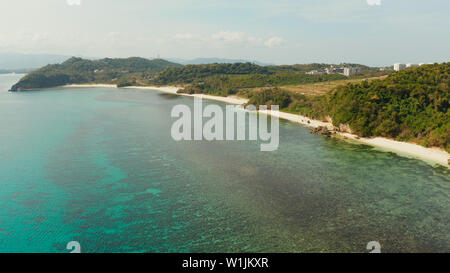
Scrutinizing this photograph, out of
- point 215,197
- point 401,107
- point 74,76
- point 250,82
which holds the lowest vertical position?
point 215,197

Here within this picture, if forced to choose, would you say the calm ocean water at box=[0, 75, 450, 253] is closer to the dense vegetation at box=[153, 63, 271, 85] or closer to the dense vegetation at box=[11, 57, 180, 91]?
the dense vegetation at box=[153, 63, 271, 85]

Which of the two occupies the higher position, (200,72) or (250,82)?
(200,72)

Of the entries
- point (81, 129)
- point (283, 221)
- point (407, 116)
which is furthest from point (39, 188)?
point (407, 116)

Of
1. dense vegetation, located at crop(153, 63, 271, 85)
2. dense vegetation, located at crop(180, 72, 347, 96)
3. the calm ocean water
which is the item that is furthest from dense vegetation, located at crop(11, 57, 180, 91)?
the calm ocean water

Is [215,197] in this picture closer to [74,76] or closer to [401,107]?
[401,107]

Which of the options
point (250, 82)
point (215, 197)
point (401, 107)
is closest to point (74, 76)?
point (250, 82)

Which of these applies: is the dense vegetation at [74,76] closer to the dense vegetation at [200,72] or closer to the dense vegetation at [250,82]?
the dense vegetation at [200,72]
